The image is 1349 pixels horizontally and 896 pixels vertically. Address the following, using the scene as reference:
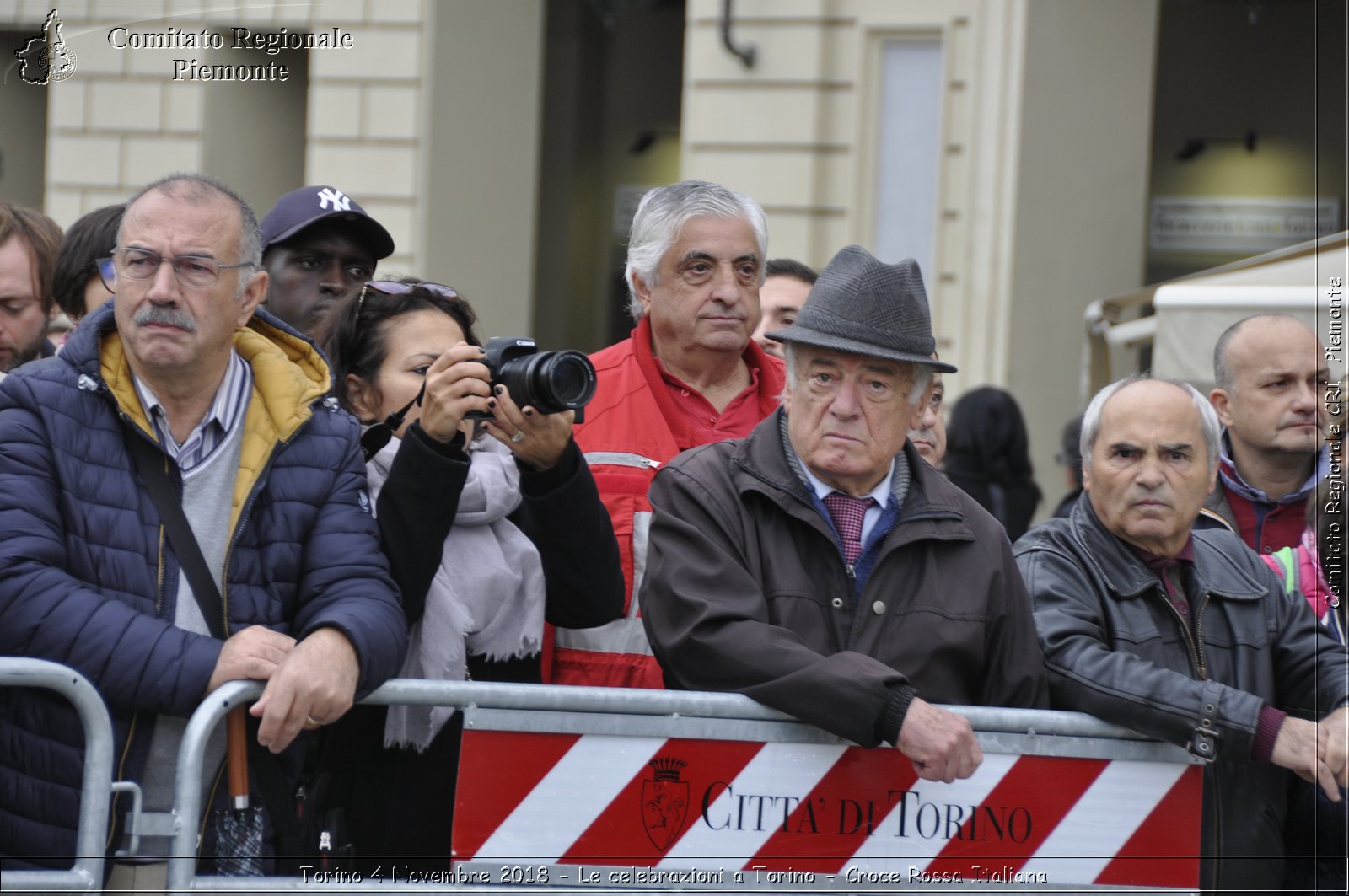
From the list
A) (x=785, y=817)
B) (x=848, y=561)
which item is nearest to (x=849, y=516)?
(x=848, y=561)

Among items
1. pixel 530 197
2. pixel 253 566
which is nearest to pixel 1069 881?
pixel 253 566

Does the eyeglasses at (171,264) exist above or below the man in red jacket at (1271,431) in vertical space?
above

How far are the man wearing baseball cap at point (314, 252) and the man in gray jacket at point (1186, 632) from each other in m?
1.99

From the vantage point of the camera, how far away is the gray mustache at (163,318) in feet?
10.1

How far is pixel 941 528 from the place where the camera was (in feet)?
10.5

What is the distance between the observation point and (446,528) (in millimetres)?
3236

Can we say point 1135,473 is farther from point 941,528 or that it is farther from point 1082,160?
point 1082,160

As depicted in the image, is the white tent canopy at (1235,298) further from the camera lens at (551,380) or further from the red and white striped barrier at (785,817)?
the camera lens at (551,380)

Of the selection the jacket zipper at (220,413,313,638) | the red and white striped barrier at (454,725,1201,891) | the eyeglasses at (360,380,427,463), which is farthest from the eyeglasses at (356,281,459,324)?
the red and white striped barrier at (454,725,1201,891)

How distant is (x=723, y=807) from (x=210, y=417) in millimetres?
1296

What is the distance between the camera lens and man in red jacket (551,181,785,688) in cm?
402

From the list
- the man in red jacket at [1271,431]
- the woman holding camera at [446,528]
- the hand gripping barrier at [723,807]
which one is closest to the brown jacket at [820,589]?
the hand gripping barrier at [723,807]

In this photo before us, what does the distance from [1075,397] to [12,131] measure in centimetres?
796

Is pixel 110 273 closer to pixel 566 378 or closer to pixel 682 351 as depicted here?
pixel 566 378
